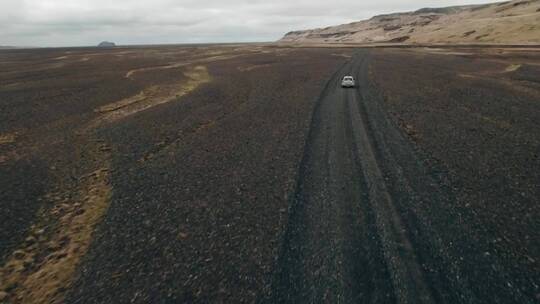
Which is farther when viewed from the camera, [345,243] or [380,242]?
[345,243]

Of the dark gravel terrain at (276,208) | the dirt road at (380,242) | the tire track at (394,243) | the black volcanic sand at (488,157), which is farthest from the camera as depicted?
the black volcanic sand at (488,157)

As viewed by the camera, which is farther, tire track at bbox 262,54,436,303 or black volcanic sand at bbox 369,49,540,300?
black volcanic sand at bbox 369,49,540,300

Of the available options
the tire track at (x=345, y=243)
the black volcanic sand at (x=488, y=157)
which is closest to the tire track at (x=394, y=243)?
the tire track at (x=345, y=243)

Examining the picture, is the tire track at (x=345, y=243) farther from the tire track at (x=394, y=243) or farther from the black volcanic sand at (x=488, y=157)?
the black volcanic sand at (x=488, y=157)

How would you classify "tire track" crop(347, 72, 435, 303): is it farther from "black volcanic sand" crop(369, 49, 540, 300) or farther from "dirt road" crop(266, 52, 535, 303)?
"black volcanic sand" crop(369, 49, 540, 300)

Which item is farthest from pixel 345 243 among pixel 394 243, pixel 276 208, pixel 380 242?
pixel 276 208

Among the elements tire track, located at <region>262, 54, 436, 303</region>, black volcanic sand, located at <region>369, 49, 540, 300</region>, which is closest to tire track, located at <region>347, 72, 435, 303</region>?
tire track, located at <region>262, 54, 436, 303</region>

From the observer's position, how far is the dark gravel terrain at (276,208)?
7469 mm

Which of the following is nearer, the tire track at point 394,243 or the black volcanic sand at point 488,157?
the tire track at point 394,243

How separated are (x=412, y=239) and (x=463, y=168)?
6.67 metres

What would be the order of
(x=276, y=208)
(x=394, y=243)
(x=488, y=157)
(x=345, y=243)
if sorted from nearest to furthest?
1. (x=394, y=243)
2. (x=345, y=243)
3. (x=276, y=208)
4. (x=488, y=157)

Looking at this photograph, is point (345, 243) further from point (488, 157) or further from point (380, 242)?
point (488, 157)

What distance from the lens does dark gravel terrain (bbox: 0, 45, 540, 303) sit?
7.47 m

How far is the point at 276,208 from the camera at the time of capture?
10.9 meters
